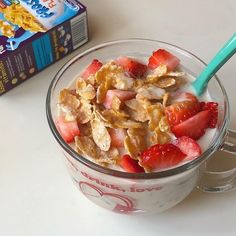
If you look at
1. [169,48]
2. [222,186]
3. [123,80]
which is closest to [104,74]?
[123,80]

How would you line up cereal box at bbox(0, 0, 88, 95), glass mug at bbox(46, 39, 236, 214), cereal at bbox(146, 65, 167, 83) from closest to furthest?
1. glass mug at bbox(46, 39, 236, 214)
2. cereal at bbox(146, 65, 167, 83)
3. cereal box at bbox(0, 0, 88, 95)

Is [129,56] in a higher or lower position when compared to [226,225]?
higher

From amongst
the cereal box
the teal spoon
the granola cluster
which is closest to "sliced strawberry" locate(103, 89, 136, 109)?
the granola cluster

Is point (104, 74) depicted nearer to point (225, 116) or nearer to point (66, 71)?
point (66, 71)

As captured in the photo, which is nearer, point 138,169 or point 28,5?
point 138,169

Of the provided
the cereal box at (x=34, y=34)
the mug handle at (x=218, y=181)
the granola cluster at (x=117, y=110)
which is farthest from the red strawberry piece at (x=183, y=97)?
the cereal box at (x=34, y=34)

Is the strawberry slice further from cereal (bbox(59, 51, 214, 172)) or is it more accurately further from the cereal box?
the cereal box
